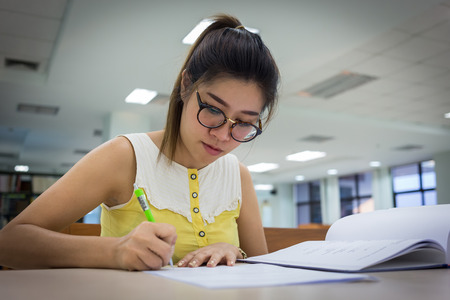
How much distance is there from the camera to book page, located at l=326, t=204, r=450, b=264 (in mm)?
912

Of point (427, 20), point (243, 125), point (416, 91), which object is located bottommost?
point (243, 125)

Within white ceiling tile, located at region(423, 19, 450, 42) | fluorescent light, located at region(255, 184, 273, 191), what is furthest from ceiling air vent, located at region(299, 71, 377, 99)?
fluorescent light, located at region(255, 184, 273, 191)

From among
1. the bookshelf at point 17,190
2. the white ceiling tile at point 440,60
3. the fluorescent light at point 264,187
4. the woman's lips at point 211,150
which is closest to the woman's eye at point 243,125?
the woman's lips at point 211,150

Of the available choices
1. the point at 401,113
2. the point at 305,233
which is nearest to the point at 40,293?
the point at 305,233

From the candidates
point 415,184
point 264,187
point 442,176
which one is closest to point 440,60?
point 442,176

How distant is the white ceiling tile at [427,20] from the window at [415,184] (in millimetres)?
7389

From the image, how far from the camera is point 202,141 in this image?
1.22m

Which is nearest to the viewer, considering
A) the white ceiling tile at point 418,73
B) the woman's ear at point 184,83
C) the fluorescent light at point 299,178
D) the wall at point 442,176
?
the woman's ear at point 184,83

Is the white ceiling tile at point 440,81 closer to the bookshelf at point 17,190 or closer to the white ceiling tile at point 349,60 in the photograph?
the white ceiling tile at point 349,60

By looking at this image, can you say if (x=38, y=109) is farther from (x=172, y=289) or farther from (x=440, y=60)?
(x=172, y=289)

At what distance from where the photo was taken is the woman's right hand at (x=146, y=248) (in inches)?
29.2

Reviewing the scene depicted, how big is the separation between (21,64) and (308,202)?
40.5 feet

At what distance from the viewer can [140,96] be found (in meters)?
6.39

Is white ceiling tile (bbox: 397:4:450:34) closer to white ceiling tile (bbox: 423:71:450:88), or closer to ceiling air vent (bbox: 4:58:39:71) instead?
white ceiling tile (bbox: 423:71:450:88)
